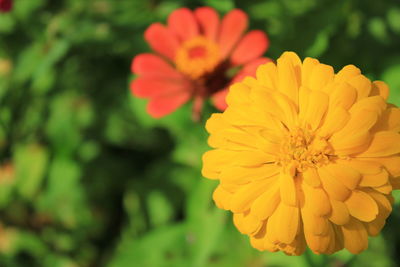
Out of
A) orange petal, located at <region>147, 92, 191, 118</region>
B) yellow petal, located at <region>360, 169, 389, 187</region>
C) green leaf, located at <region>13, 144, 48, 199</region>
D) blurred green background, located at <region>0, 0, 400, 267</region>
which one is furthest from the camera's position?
green leaf, located at <region>13, 144, 48, 199</region>

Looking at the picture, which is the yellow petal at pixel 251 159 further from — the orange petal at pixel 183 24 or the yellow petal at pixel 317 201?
the orange petal at pixel 183 24

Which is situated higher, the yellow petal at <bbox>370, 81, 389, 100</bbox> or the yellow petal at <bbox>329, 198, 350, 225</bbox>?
the yellow petal at <bbox>370, 81, 389, 100</bbox>

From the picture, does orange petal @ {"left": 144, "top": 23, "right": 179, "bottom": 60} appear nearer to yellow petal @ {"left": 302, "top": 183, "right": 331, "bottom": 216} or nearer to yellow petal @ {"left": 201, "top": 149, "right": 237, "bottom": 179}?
yellow petal @ {"left": 201, "top": 149, "right": 237, "bottom": 179}

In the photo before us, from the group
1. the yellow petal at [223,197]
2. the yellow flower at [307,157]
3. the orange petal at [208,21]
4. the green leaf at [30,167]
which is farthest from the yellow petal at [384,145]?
the green leaf at [30,167]

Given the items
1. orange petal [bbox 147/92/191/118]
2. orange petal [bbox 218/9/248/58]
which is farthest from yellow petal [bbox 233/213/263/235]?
orange petal [bbox 218/9/248/58]

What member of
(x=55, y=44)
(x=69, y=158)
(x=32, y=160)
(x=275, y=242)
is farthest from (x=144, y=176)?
(x=275, y=242)
